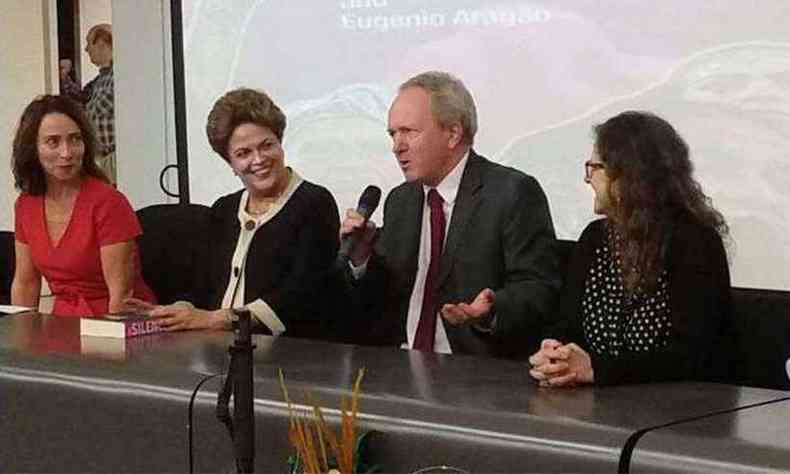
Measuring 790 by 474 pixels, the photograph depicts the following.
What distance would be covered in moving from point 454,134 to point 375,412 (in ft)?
3.66

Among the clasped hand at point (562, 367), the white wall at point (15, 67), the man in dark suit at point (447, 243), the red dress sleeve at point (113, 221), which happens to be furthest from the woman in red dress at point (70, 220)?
the white wall at point (15, 67)

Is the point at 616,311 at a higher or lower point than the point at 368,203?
lower

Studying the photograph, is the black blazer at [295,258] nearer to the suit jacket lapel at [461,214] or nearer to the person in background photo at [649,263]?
the suit jacket lapel at [461,214]

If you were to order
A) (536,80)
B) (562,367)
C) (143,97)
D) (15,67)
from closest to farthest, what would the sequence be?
1. (562,367)
2. (536,80)
3. (143,97)
4. (15,67)

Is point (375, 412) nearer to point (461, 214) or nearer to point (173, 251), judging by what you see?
point (461, 214)

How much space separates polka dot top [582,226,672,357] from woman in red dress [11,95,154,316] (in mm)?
1262

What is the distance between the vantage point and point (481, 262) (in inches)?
106

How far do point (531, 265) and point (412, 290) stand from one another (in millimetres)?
291

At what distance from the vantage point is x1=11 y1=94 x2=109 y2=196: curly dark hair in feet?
10.5

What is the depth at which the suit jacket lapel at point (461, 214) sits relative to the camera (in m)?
2.73

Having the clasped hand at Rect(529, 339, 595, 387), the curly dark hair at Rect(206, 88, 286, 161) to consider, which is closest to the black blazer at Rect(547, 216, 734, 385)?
the clasped hand at Rect(529, 339, 595, 387)

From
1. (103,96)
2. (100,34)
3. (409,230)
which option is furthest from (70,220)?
(100,34)

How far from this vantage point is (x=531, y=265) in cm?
265

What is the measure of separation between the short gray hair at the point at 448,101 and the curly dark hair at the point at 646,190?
427 millimetres
